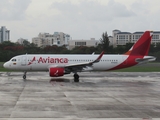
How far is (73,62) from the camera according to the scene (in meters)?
32.8

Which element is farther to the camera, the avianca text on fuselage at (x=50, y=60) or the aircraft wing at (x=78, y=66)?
the avianca text on fuselage at (x=50, y=60)

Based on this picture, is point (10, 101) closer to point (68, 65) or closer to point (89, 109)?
point (89, 109)

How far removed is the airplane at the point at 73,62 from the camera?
30.3 m

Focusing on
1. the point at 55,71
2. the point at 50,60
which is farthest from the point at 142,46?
the point at 55,71

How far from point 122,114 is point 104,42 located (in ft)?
305

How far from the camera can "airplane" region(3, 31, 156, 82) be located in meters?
30.3

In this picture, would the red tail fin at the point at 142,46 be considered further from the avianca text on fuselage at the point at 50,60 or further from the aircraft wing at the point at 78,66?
the avianca text on fuselage at the point at 50,60

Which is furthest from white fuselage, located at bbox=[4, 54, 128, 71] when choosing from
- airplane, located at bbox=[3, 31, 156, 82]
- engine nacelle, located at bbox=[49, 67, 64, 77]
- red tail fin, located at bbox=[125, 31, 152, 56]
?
red tail fin, located at bbox=[125, 31, 152, 56]

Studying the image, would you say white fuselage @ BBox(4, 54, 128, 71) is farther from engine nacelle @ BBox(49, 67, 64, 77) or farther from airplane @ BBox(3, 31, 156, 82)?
engine nacelle @ BBox(49, 67, 64, 77)

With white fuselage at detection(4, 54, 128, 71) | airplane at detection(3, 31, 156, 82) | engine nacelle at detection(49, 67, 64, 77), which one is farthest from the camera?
white fuselage at detection(4, 54, 128, 71)

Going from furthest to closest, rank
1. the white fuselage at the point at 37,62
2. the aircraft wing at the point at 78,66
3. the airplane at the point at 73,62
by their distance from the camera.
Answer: the white fuselage at the point at 37,62 → the airplane at the point at 73,62 → the aircraft wing at the point at 78,66

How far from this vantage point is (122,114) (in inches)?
505

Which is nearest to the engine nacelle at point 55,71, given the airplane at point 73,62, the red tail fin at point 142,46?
the airplane at point 73,62

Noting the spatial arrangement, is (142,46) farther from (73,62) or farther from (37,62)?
(37,62)
